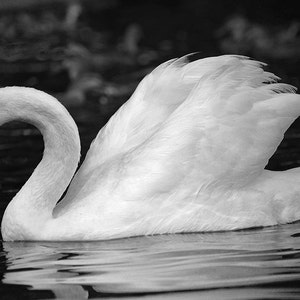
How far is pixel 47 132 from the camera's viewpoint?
32.6ft

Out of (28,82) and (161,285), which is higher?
(161,285)

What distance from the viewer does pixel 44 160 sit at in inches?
398

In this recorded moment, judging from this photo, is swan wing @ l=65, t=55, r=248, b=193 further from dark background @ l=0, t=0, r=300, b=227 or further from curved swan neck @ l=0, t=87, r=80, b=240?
dark background @ l=0, t=0, r=300, b=227

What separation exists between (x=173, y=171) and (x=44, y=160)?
3.72ft

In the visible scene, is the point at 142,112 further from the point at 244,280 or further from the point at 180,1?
the point at 180,1

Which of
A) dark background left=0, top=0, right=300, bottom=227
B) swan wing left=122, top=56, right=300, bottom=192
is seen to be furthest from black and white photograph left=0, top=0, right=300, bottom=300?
dark background left=0, top=0, right=300, bottom=227

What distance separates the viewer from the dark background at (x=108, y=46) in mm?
15719

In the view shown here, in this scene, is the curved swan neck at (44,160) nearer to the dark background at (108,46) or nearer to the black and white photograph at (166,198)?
the black and white photograph at (166,198)

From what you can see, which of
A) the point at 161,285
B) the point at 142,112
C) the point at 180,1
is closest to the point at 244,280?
the point at 161,285

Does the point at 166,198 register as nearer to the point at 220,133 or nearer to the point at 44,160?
the point at 220,133

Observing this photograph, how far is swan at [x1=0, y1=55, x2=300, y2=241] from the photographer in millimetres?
9695

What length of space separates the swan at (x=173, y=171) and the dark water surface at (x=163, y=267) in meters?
0.13

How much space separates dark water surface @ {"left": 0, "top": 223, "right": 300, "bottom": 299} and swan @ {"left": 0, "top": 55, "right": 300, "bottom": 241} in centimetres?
13

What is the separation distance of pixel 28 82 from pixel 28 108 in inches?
478
